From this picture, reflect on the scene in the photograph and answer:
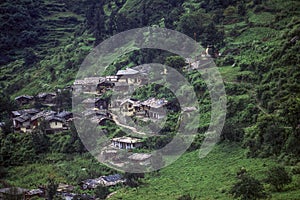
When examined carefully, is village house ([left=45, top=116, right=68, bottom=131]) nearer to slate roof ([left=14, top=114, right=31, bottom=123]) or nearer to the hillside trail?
slate roof ([left=14, top=114, right=31, bottom=123])

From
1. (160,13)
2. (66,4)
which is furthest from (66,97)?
(66,4)

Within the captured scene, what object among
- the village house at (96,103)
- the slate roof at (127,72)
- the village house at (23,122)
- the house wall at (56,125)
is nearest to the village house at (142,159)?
the house wall at (56,125)

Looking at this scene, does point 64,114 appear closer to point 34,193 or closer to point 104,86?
point 104,86

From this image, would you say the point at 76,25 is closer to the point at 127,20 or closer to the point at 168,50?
the point at 127,20

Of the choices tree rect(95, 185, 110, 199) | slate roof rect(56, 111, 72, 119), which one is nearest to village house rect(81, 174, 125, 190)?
tree rect(95, 185, 110, 199)

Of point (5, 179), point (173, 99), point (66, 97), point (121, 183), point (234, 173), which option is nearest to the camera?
point (234, 173)

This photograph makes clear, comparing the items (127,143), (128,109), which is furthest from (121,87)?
(127,143)
